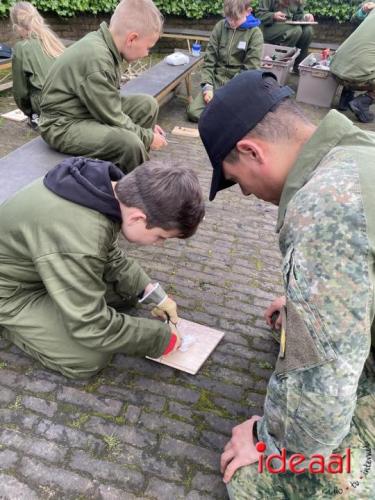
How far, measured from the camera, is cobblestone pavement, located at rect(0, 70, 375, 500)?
73.1 inches

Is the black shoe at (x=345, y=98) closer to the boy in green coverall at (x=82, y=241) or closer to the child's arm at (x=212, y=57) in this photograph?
the child's arm at (x=212, y=57)

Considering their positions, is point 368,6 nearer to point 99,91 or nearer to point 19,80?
point 19,80

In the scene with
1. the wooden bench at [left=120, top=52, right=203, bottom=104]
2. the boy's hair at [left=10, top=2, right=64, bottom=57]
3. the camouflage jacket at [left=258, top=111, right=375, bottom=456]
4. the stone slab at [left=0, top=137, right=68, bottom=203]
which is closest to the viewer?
the camouflage jacket at [left=258, top=111, right=375, bottom=456]

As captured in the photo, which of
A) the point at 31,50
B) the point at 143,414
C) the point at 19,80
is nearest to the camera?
the point at 143,414

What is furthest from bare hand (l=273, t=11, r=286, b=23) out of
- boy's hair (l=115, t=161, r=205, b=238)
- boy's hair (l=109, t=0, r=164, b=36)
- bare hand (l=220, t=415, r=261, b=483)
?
bare hand (l=220, t=415, r=261, b=483)

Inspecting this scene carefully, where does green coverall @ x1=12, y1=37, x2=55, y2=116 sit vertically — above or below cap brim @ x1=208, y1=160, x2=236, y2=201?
below

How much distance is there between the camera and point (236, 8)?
5668mm

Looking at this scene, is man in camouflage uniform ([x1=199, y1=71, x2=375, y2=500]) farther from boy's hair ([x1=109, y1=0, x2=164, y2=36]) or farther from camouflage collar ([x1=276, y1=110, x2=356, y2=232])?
boy's hair ([x1=109, y1=0, x2=164, y2=36])

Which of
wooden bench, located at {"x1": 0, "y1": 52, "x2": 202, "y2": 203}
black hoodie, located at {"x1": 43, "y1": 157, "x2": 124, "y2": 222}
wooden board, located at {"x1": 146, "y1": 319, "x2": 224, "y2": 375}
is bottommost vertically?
wooden board, located at {"x1": 146, "y1": 319, "x2": 224, "y2": 375}

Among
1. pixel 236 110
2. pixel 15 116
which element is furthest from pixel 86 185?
pixel 15 116

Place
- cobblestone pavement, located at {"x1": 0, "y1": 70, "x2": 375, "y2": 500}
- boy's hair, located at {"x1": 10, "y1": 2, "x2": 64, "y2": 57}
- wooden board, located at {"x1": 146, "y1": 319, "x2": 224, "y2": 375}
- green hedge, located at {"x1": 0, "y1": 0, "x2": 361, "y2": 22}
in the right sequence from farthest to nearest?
green hedge, located at {"x1": 0, "y1": 0, "x2": 361, "y2": 22} → boy's hair, located at {"x1": 10, "y1": 2, "x2": 64, "y2": 57} → wooden board, located at {"x1": 146, "y1": 319, "x2": 224, "y2": 375} → cobblestone pavement, located at {"x1": 0, "y1": 70, "x2": 375, "y2": 500}

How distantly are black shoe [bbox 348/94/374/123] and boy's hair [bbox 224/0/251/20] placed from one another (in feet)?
7.48

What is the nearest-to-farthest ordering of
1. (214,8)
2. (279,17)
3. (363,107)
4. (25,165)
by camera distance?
(25,165), (363,107), (279,17), (214,8)

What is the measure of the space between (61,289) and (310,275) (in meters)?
1.15
